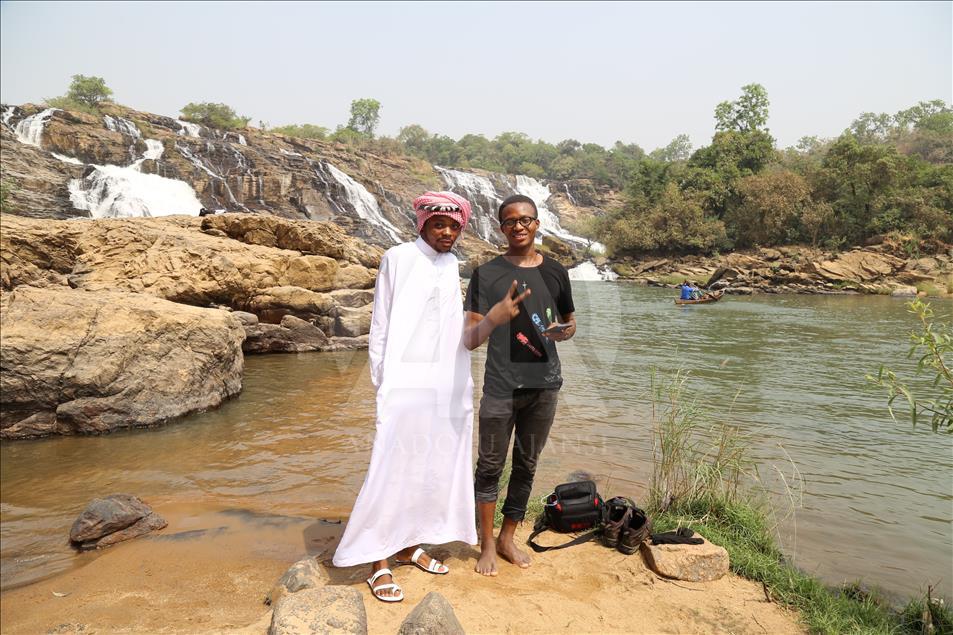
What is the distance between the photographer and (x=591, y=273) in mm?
34969

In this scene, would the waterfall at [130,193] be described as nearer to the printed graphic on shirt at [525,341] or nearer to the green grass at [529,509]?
the green grass at [529,509]

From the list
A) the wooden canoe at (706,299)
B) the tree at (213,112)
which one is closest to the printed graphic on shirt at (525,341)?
the wooden canoe at (706,299)

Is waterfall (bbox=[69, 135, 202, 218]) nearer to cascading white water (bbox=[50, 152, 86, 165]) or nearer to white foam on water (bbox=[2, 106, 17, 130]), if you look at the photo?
cascading white water (bbox=[50, 152, 86, 165])

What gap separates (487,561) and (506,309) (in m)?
1.29

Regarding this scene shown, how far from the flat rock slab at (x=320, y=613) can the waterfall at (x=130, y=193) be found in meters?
20.7

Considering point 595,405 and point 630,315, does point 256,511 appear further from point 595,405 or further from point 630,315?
point 630,315

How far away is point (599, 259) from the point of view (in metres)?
38.7

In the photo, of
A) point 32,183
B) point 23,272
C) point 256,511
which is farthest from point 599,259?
point 256,511

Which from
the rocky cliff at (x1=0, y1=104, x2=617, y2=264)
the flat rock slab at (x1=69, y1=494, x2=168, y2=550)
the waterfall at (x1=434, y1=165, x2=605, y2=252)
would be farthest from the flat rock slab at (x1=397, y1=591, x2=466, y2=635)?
the waterfall at (x1=434, y1=165, x2=605, y2=252)

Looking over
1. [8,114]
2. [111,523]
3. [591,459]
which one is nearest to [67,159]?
[8,114]

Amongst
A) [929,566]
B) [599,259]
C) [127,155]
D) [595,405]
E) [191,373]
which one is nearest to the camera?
[929,566]

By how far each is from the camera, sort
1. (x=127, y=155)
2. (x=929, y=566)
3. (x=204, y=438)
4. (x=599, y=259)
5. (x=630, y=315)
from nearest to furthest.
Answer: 1. (x=929, y=566)
2. (x=204, y=438)
3. (x=630, y=315)
4. (x=127, y=155)
5. (x=599, y=259)

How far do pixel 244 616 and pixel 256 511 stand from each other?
4.82ft

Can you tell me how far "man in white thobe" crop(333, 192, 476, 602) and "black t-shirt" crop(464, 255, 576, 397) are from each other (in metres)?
0.14
